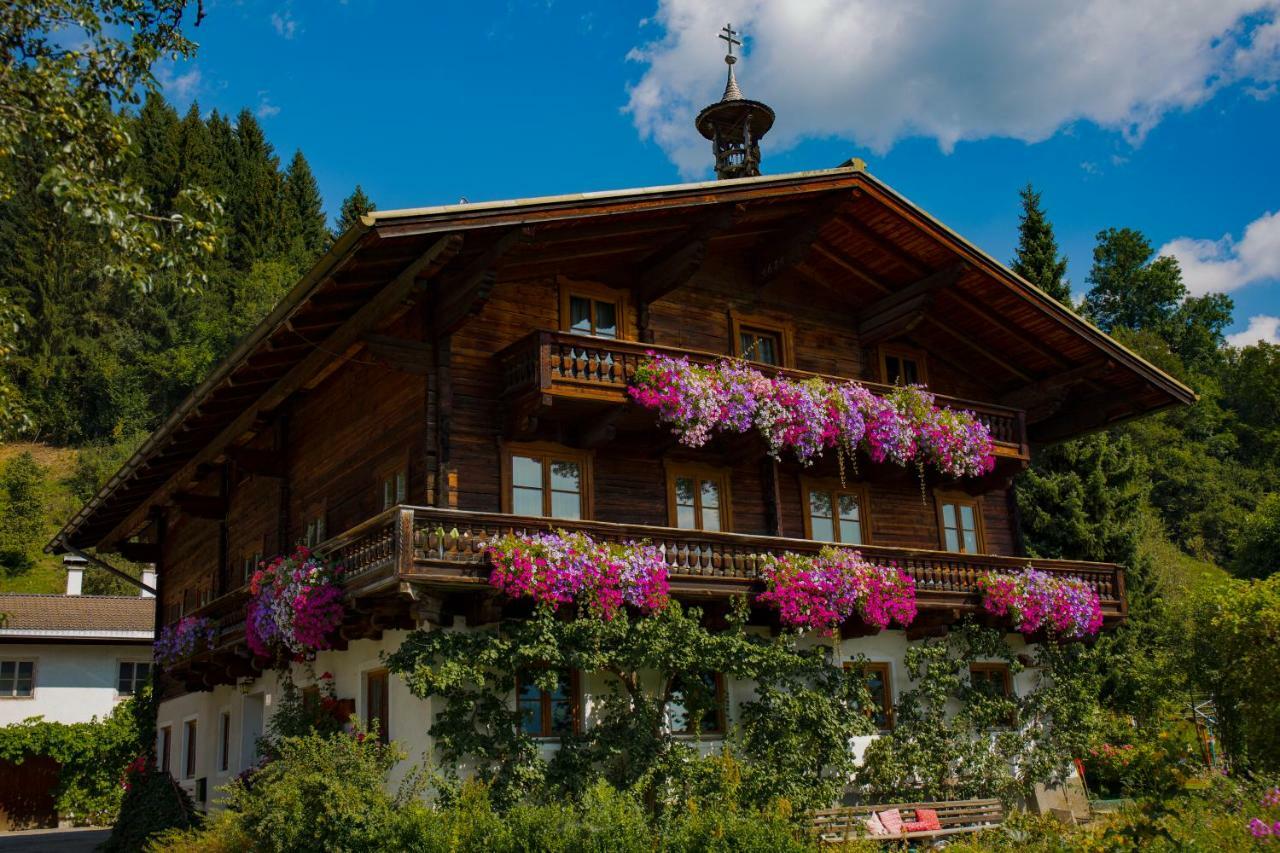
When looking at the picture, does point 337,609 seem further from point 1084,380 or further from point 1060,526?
point 1060,526

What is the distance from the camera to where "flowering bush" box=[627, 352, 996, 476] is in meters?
19.2

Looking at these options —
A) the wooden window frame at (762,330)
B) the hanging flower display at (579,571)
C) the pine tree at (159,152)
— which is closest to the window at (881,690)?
the hanging flower display at (579,571)

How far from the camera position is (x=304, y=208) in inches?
3757

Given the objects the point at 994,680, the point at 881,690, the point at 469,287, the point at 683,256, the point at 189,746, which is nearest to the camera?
the point at 469,287

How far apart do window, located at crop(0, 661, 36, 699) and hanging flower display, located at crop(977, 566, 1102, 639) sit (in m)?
30.9

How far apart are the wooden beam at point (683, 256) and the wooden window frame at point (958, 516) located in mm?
7518

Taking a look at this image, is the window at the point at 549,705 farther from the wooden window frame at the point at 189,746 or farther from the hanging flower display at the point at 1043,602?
the wooden window frame at the point at 189,746

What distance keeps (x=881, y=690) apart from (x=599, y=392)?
779 cm

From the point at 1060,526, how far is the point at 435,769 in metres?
22.5

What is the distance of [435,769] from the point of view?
54.6ft

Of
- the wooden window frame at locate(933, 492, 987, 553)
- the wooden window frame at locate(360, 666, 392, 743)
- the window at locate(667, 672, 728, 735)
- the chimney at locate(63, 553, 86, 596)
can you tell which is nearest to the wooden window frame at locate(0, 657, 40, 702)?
the chimney at locate(63, 553, 86, 596)

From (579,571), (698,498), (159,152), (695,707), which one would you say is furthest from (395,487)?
(159,152)

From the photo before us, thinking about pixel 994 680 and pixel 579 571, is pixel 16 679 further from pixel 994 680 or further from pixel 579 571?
pixel 994 680

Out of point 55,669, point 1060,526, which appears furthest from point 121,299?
point 1060,526
